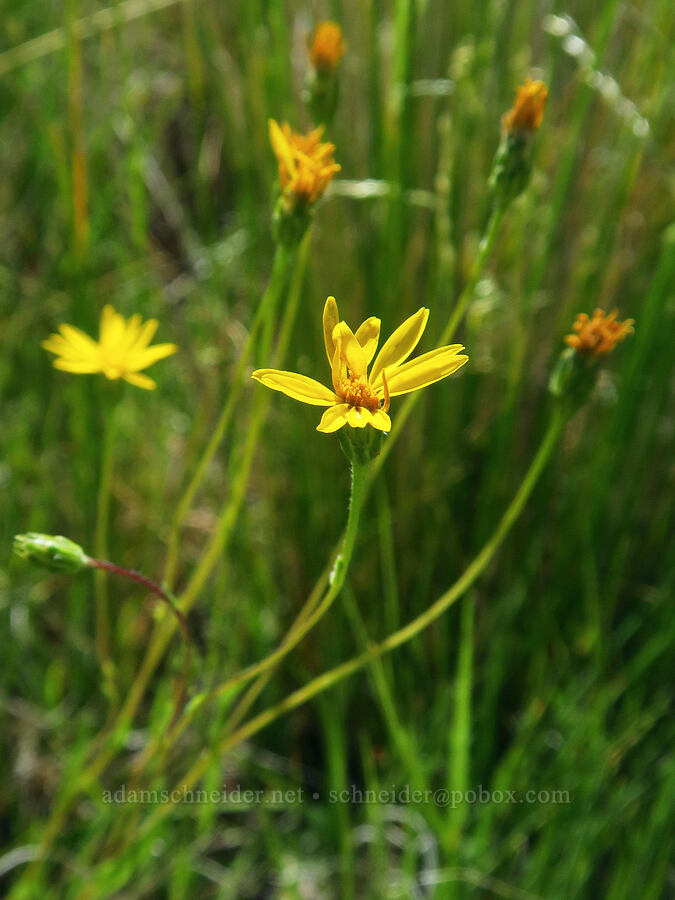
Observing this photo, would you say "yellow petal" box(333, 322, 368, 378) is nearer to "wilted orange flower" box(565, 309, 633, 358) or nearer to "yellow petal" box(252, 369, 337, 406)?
"yellow petal" box(252, 369, 337, 406)

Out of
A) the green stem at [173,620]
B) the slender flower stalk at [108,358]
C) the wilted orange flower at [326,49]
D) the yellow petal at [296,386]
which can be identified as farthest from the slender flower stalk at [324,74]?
the yellow petal at [296,386]

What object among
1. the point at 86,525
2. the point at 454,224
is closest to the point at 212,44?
the point at 454,224

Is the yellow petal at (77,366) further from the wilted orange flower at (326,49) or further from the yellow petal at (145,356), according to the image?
the wilted orange flower at (326,49)

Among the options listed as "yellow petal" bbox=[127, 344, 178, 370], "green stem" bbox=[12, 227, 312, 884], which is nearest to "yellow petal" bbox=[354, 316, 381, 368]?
"green stem" bbox=[12, 227, 312, 884]

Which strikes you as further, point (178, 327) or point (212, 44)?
point (178, 327)

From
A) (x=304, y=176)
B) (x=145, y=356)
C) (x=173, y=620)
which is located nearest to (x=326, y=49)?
(x=304, y=176)

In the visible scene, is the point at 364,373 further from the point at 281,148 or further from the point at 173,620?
the point at 173,620

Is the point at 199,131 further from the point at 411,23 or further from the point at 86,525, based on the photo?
the point at 86,525
